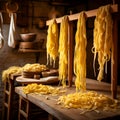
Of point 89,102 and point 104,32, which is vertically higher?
point 104,32

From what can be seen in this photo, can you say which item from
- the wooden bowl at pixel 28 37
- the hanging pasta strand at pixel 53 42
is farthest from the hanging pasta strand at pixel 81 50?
Result: the wooden bowl at pixel 28 37

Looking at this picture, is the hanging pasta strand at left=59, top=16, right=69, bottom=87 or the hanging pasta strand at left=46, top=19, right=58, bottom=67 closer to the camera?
the hanging pasta strand at left=59, top=16, right=69, bottom=87

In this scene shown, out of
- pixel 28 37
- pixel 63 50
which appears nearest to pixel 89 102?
pixel 63 50

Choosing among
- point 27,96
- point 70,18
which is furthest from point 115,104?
point 70,18

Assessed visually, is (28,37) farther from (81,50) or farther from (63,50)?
(81,50)

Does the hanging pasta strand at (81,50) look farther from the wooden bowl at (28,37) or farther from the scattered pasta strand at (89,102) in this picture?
the wooden bowl at (28,37)

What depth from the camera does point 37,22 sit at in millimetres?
6559

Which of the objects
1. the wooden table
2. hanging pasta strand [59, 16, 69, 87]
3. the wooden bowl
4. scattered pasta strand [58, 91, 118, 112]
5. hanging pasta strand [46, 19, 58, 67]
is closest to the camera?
the wooden table

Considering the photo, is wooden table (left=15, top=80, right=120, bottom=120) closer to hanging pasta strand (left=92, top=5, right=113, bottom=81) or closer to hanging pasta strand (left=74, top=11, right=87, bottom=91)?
hanging pasta strand (left=74, top=11, right=87, bottom=91)

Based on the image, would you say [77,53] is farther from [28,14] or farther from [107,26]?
[28,14]

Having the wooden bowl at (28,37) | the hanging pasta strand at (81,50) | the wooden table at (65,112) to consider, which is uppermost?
the wooden bowl at (28,37)

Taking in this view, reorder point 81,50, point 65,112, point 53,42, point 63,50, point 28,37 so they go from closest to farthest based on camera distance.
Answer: point 65,112 < point 81,50 < point 63,50 < point 53,42 < point 28,37

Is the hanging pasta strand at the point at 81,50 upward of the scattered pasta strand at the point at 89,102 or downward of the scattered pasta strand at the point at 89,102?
upward

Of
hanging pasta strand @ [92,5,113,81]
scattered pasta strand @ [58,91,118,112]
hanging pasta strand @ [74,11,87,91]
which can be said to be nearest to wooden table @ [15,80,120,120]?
scattered pasta strand @ [58,91,118,112]
